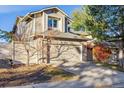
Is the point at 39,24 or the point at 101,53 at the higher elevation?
the point at 39,24

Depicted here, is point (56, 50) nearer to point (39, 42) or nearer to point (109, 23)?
point (39, 42)

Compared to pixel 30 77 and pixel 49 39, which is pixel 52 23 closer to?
pixel 49 39

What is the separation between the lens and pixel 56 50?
22078 millimetres

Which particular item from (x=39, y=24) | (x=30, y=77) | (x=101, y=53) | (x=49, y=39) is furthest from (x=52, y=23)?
(x=30, y=77)

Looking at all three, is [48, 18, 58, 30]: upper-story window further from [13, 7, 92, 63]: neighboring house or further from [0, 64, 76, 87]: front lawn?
[0, 64, 76, 87]: front lawn

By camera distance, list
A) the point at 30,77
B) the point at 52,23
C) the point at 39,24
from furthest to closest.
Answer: the point at 52,23 → the point at 39,24 → the point at 30,77

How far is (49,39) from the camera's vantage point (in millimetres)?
21688

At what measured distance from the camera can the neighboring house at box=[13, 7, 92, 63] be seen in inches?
825

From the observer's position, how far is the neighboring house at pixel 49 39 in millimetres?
20953

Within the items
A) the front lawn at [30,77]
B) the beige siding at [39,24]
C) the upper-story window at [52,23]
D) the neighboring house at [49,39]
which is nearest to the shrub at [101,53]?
the neighboring house at [49,39]

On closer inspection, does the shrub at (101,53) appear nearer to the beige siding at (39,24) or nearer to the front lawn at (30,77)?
the beige siding at (39,24)

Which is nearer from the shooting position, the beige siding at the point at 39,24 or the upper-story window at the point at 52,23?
the beige siding at the point at 39,24
